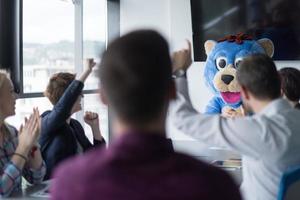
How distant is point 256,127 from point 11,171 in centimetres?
94

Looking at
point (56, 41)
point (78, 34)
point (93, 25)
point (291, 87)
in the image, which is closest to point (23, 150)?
point (291, 87)

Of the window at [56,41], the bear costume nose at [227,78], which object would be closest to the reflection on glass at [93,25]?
the window at [56,41]

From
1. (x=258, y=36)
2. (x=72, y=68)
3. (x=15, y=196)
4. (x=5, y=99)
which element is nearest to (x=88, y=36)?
(x=72, y=68)

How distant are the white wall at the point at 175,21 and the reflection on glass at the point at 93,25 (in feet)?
1.06

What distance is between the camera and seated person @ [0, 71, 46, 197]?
157 centimetres

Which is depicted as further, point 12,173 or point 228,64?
point 228,64

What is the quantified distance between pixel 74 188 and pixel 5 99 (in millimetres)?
1176

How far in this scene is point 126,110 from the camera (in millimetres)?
725

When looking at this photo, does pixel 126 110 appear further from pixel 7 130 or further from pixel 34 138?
pixel 7 130

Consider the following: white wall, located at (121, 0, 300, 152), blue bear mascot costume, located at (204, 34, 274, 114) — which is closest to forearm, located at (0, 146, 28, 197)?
blue bear mascot costume, located at (204, 34, 274, 114)

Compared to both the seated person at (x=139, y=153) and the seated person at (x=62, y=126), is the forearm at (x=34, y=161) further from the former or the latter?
the seated person at (x=139, y=153)

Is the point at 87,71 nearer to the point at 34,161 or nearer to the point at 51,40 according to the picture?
the point at 34,161

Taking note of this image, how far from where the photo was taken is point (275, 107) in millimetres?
1375

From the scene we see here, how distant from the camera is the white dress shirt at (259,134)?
4.18ft
